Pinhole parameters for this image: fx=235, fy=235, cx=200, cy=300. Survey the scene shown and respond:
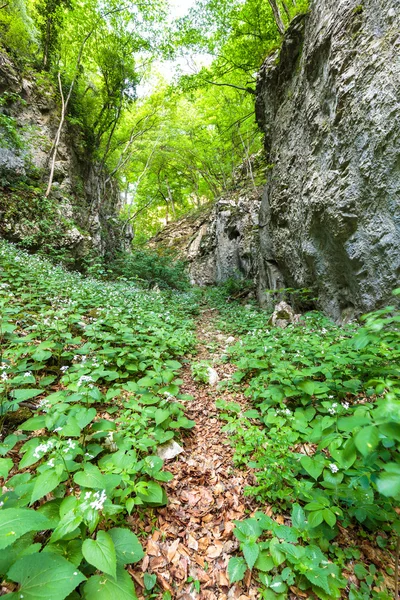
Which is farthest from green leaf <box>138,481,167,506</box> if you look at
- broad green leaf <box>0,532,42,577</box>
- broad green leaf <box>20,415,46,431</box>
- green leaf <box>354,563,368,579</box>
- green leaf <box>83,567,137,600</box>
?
green leaf <box>354,563,368,579</box>

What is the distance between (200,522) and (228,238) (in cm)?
1386

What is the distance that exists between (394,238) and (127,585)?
16.7 feet

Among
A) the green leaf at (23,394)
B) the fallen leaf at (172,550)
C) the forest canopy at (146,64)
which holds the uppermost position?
the forest canopy at (146,64)

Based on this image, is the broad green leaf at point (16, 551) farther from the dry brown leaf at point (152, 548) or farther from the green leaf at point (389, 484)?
the green leaf at point (389, 484)

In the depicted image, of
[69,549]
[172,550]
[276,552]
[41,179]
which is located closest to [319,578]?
[276,552]

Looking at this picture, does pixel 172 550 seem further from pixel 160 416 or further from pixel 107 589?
pixel 160 416

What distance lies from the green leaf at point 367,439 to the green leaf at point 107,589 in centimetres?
152

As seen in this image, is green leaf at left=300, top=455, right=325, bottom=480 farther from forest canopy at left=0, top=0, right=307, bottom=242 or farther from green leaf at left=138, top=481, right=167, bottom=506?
forest canopy at left=0, top=0, right=307, bottom=242

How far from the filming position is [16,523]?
1.12 metres

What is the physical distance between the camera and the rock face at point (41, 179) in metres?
8.91

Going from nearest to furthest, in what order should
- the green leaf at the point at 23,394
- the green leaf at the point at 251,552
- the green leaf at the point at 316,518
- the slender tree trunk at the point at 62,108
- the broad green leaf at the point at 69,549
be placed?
the broad green leaf at the point at 69,549, the green leaf at the point at 251,552, the green leaf at the point at 316,518, the green leaf at the point at 23,394, the slender tree trunk at the point at 62,108

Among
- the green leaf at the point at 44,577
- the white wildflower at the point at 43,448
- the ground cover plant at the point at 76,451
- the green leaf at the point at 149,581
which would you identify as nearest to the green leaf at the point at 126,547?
the ground cover plant at the point at 76,451

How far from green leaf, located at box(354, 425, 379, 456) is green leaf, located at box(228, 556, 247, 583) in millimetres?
1484

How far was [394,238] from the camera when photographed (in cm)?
383
